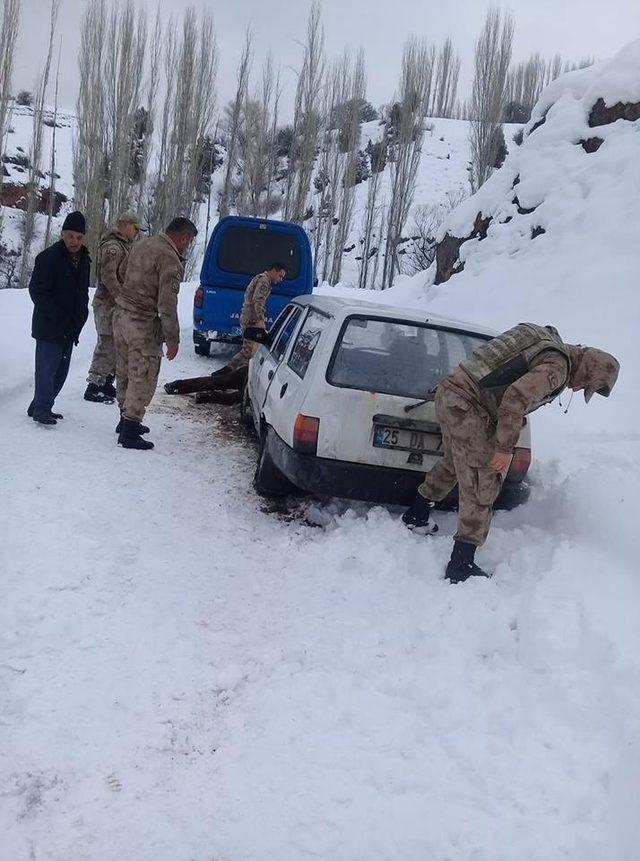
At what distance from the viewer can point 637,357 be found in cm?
812

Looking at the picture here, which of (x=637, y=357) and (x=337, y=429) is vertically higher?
(x=637, y=357)

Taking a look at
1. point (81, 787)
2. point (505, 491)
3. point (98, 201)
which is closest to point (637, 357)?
point (505, 491)

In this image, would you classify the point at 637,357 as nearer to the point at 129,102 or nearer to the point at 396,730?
the point at 396,730

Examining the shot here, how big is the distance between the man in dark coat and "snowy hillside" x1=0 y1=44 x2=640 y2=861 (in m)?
0.43

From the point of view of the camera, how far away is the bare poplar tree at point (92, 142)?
79.0 feet

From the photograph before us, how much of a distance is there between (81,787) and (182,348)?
31.3ft

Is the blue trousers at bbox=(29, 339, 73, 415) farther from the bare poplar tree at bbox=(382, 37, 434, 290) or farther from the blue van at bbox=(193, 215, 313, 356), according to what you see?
the bare poplar tree at bbox=(382, 37, 434, 290)

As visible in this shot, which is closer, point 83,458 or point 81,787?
point 81,787

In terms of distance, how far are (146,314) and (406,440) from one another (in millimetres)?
2647

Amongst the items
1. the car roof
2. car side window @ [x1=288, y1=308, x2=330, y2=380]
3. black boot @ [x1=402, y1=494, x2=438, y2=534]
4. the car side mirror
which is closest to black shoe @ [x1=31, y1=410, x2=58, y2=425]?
the car side mirror

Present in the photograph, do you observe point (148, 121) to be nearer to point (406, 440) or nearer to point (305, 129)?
point (305, 129)

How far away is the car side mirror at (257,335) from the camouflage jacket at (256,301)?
6.92 feet

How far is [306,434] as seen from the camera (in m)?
4.26

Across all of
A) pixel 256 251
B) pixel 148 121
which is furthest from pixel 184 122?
pixel 256 251
